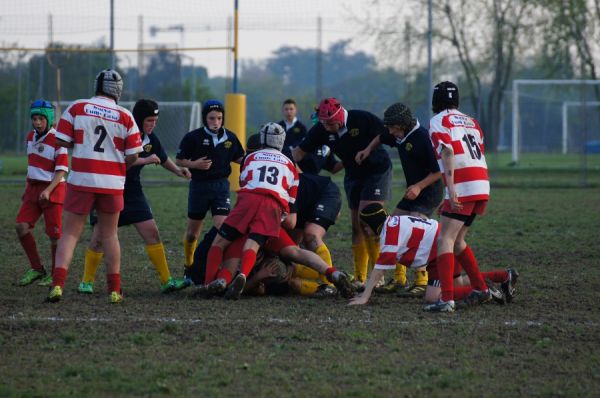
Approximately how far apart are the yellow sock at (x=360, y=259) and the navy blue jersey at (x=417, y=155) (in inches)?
35.2

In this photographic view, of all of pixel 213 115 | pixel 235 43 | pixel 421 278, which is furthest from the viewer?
pixel 235 43

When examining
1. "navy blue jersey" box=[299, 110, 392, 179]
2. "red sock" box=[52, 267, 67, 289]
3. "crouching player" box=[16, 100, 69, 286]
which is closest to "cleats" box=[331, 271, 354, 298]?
"navy blue jersey" box=[299, 110, 392, 179]

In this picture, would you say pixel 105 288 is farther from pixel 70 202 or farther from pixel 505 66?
pixel 505 66

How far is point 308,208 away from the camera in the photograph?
A: 8953mm

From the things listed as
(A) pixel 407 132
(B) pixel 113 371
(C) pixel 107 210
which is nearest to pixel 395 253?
(A) pixel 407 132

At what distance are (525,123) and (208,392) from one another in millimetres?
30712

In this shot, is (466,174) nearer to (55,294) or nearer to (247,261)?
(247,261)

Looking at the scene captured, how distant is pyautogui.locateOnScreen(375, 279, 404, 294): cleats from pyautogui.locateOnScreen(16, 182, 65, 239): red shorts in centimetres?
317

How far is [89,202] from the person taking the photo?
24.8ft

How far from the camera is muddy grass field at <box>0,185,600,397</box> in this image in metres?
5.18

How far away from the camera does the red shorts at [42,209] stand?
8977 millimetres

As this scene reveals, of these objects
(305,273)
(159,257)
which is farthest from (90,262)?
(305,273)

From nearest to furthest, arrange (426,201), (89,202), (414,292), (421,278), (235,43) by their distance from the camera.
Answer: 1. (89,202)
2. (414,292)
3. (421,278)
4. (426,201)
5. (235,43)

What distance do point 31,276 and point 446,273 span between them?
4023 mm
